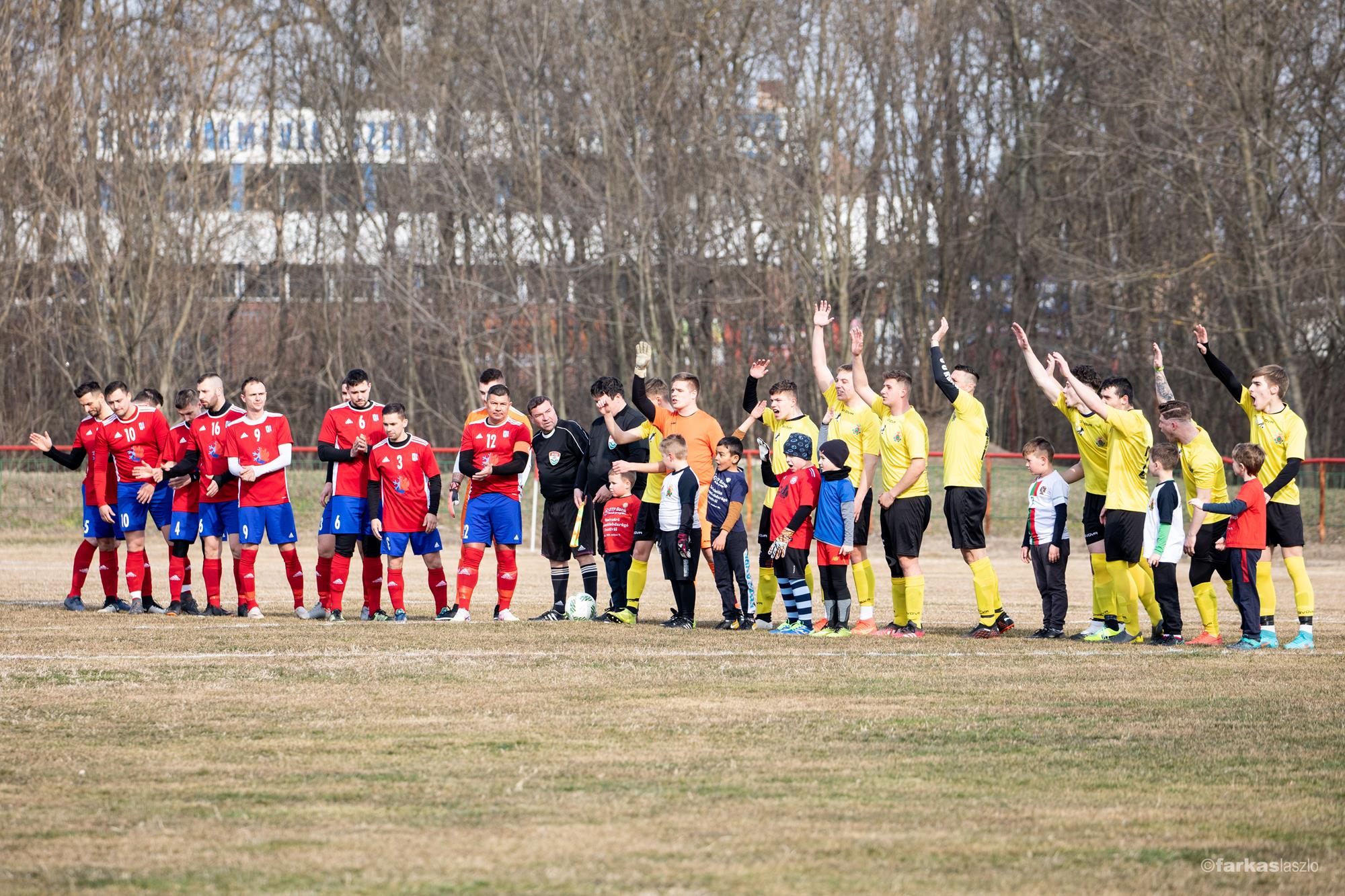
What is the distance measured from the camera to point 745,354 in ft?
118

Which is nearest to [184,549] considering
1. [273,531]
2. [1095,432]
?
[273,531]

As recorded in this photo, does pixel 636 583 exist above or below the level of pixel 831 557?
→ below

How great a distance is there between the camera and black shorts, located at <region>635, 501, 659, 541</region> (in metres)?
12.8

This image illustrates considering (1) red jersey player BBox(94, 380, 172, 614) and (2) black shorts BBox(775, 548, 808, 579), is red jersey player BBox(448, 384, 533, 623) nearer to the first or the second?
(2) black shorts BBox(775, 548, 808, 579)


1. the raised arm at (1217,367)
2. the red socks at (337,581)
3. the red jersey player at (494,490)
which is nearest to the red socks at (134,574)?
the red socks at (337,581)

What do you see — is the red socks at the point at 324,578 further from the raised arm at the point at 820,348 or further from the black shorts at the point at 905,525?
the black shorts at the point at 905,525

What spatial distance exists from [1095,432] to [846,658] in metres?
2.95

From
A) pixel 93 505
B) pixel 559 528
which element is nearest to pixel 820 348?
pixel 559 528

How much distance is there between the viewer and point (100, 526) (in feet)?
45.0

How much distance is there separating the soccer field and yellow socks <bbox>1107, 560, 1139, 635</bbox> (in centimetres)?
64

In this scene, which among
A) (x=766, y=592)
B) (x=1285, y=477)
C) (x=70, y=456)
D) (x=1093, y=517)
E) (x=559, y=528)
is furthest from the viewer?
(x=70, y=456)

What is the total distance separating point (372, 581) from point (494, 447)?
1.49 metres

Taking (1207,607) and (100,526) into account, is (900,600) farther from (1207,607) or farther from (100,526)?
(100,526)

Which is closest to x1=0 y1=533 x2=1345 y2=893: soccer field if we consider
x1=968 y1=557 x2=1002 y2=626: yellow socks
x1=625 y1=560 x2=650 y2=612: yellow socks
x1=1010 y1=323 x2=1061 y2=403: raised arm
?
x1=968 y1=557 x2=1002 y2=626: yellow socks
